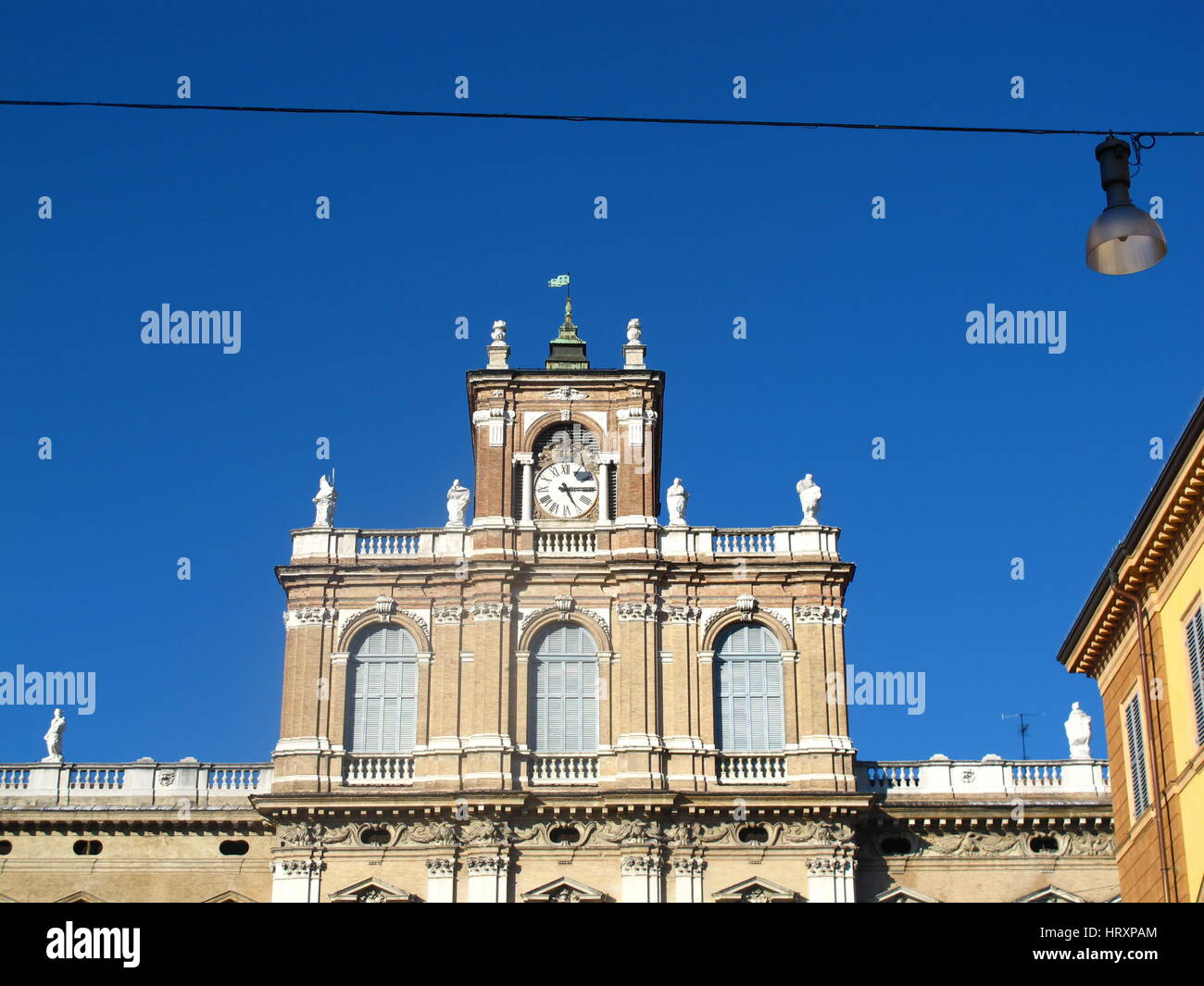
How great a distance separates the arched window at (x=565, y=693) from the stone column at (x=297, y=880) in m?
6.12

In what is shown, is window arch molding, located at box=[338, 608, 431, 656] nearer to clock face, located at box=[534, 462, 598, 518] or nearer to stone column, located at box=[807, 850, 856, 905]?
clock face, located at box=[534, 462, 598, 518]

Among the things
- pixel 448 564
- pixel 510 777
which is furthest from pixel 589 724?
pixel 448 564

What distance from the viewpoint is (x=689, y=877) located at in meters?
44.0

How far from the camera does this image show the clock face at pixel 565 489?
48469mm

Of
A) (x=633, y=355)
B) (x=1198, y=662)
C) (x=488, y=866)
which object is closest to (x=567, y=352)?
(x=633, y=355)

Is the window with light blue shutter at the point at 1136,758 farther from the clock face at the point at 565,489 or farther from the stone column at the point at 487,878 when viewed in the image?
the clock face at the point at 565,489

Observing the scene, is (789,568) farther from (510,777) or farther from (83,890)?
(83,890)

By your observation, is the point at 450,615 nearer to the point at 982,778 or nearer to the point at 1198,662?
the point at 982,778

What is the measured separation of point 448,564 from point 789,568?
28.6ft

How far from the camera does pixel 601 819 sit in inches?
1751

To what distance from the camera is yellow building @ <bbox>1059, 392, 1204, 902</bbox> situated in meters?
27.0

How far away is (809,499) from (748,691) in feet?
18.4

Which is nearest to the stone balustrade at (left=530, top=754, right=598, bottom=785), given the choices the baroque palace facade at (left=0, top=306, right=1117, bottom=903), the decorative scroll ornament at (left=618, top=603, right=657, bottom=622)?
the baroque palace facade at (left=0, top=306, right=1117, bottom=903)
